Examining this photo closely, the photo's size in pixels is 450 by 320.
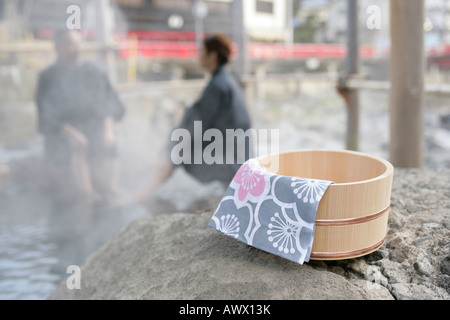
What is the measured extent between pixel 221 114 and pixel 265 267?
91.7 inches

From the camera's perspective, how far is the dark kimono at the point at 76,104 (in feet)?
14.2

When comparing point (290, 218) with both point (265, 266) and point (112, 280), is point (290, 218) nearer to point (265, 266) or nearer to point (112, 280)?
point (265, 266)

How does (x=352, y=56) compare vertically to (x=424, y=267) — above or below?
above

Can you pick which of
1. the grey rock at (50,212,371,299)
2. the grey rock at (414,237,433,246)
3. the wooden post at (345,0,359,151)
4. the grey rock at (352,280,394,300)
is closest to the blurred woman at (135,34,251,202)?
the grey rock at (50,212,371,299)

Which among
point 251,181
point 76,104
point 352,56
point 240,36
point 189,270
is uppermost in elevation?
point 240,36

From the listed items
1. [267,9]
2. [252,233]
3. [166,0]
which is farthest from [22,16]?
[252,233]

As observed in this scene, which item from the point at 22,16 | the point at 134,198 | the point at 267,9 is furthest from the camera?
the point at 267,9

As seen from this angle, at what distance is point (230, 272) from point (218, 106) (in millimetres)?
2305

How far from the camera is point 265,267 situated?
56.7 inches

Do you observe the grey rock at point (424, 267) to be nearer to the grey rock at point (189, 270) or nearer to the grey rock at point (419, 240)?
the grey rock at point (419, 240)

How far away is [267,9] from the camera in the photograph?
11.7 metres
